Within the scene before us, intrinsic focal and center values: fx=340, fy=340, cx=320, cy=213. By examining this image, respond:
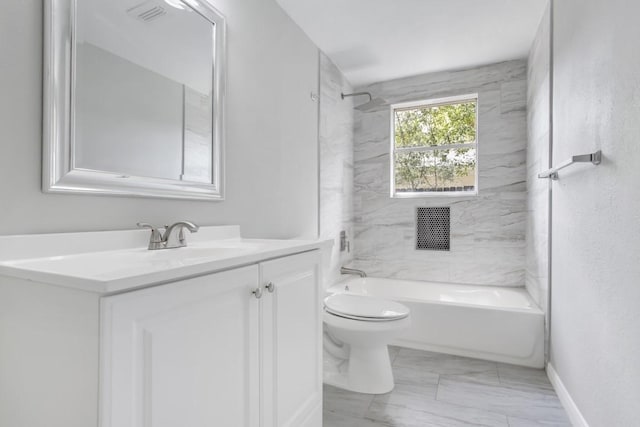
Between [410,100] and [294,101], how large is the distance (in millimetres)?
1449

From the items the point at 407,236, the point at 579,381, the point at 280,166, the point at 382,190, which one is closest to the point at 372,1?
the point at 280,166

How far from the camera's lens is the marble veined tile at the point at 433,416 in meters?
1.64

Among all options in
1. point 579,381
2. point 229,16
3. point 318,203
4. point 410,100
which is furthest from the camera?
point 410,100

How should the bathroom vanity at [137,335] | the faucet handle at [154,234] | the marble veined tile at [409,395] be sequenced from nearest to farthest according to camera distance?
the bathroom vanity at [137,335]
the faucet handle at [154,234]
the marble veined tile at [409,395]

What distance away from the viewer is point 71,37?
1.04 m

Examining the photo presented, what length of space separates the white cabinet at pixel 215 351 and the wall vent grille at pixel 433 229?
6.96 ft

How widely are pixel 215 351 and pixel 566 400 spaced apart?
1.86m

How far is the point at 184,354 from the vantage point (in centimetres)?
78

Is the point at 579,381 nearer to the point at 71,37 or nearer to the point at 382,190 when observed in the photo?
the point at 382,190

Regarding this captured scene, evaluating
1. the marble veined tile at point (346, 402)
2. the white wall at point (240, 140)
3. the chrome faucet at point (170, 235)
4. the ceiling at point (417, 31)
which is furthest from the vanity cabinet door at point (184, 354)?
the ceiling at point (417, 31)

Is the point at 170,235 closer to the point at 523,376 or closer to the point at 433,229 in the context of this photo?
the point at 523,376

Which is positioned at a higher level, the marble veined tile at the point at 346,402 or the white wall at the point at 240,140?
the white wall at the point at 240,140

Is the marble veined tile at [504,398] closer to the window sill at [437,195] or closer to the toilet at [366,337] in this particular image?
the toilet at [366,337]

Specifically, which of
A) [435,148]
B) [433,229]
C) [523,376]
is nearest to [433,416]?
[523,376]
